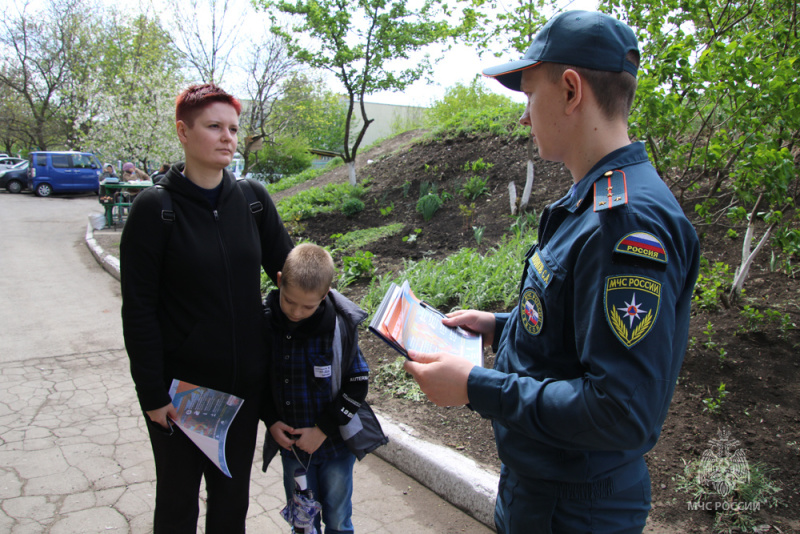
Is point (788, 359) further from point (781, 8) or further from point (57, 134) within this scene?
point (57, 134)

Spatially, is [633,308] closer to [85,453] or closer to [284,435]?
[284,435]

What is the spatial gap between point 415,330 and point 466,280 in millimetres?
4006

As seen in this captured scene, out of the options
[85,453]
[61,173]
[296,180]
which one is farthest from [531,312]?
[61,173]

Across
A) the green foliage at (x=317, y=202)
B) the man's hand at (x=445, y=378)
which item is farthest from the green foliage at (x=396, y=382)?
the green foliage at (x=317, y=202)

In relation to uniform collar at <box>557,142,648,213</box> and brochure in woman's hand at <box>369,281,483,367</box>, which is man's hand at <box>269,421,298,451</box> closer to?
brochure in woman's hand at <box>369,281,483,367</box>

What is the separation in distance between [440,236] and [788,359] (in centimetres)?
481

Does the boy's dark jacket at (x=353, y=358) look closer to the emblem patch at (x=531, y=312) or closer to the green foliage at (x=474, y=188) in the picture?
the emblem patch at (x=531, y=312)

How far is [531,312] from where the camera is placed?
1.37m

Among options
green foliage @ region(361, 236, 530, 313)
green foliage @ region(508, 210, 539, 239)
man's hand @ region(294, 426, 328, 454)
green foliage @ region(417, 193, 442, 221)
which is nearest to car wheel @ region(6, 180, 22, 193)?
green foliage @ region(417, 193, 442, 221)

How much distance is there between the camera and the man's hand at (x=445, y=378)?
54.3 inches

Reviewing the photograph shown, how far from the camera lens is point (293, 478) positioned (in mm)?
2367

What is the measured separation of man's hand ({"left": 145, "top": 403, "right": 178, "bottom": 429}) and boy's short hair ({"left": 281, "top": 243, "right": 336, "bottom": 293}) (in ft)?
2.12

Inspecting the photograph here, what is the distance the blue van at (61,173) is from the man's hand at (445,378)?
26155 millimetres

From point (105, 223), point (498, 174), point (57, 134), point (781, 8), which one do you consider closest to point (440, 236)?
point (498, 174)
